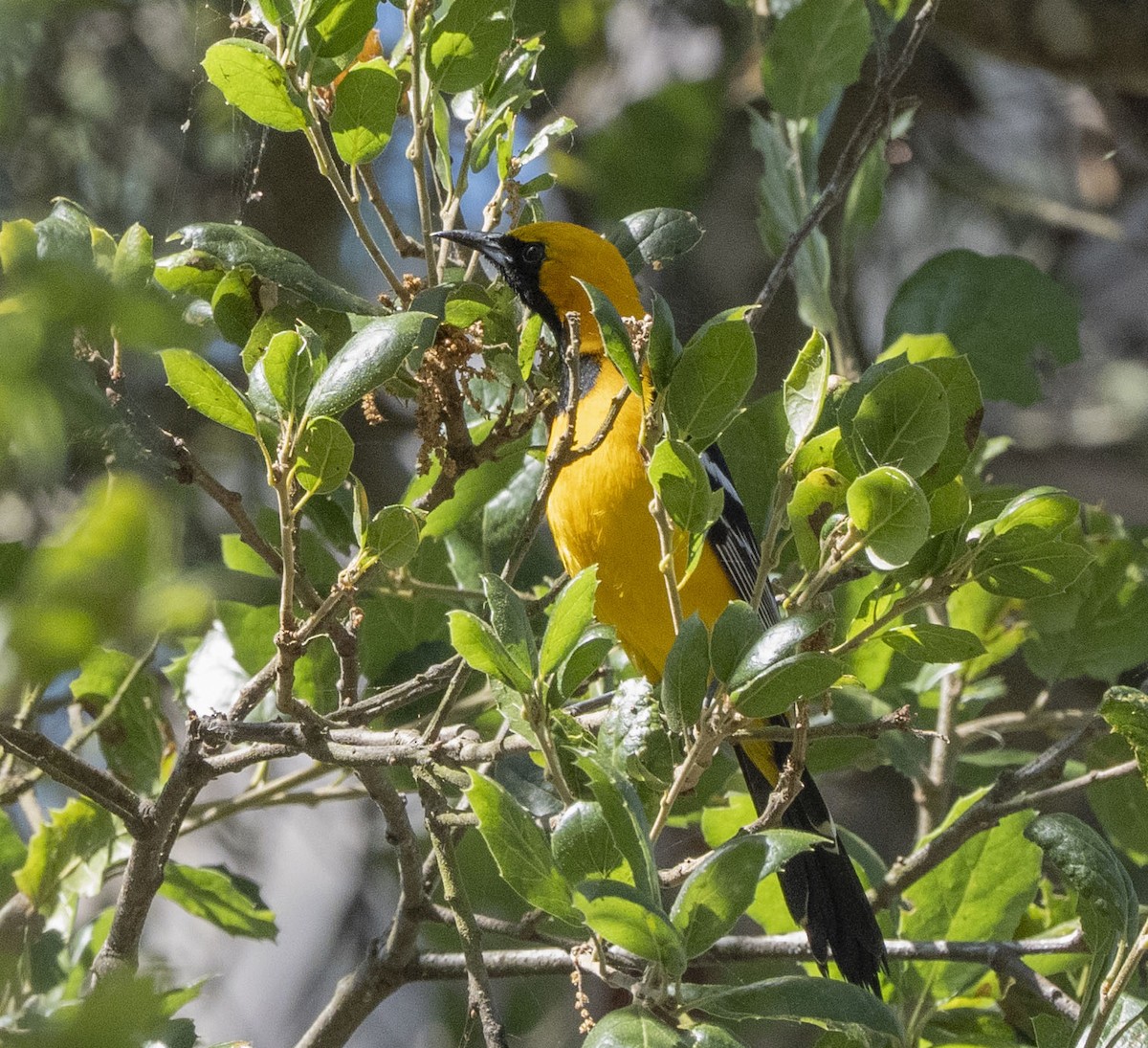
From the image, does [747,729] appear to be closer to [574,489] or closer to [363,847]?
[574,489]

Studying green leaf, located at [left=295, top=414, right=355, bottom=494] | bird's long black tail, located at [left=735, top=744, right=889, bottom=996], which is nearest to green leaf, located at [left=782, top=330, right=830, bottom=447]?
green leaf, located at [left=295, top=414, right=355, bottom=494]

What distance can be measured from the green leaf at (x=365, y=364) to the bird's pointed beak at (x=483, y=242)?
488mm

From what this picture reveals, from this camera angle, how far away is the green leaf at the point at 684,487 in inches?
50.3

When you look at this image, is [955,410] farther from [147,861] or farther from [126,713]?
[126,713]

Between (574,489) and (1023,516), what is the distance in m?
1.05

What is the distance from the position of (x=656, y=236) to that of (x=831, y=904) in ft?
3.51

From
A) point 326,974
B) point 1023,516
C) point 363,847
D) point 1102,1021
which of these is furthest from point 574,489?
point 326,974

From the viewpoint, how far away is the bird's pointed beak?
1.96 meters

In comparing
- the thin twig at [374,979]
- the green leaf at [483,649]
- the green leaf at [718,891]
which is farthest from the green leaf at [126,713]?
the green leaf at [718,891]

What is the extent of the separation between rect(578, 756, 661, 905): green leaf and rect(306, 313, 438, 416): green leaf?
1.45 ft

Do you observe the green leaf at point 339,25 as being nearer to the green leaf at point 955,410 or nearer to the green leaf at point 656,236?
the green leaf at point 656,236

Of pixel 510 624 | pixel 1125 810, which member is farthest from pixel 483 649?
pixel 1125 810

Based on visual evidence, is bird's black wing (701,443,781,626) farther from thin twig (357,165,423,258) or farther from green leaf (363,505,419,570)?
green leaf (363,505,419,570)

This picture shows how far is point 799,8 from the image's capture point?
246 cm
